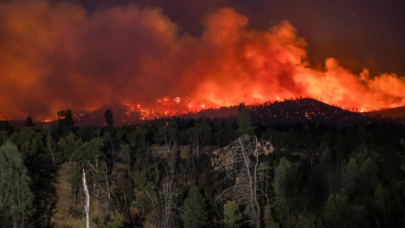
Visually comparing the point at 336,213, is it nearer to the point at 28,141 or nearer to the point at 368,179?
the point at 368,179

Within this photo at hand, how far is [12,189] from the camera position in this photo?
50.0m

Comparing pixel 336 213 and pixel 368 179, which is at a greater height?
pixel 368 179

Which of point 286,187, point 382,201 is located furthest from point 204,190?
point 382,201

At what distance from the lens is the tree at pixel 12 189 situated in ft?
160

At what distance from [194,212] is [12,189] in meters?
28.0

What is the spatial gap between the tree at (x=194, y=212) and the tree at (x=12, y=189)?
23982 mm

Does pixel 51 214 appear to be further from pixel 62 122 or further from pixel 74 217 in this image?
pixel 62 122

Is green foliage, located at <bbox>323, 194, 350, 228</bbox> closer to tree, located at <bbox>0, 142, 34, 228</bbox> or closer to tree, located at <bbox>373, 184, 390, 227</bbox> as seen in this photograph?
tree, located at <bbox>373, 184, 390, 227</bbox>

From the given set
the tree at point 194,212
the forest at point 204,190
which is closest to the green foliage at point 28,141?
the forest at point 204,190

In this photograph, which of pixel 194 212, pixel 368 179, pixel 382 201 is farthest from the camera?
pixel 368 179

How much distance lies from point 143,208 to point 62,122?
104 metres

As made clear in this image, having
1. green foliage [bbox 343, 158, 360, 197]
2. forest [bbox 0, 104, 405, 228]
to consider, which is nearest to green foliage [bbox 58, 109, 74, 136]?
forest [bbox 0, 104, 405, 228]

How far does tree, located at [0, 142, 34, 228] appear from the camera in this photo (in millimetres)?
48812

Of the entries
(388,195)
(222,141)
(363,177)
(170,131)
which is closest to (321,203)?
(363,177)
